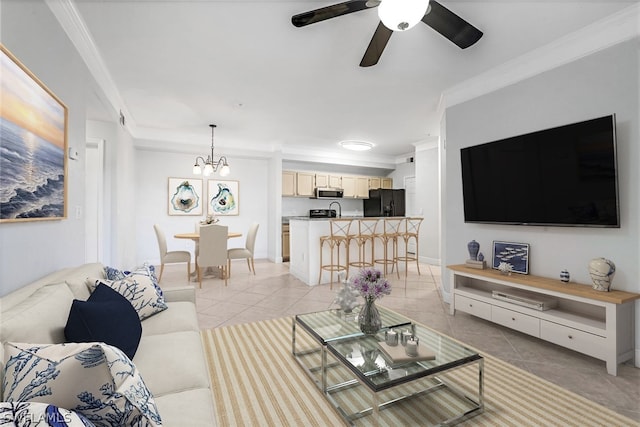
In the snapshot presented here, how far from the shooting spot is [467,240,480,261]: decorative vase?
10.5 ft

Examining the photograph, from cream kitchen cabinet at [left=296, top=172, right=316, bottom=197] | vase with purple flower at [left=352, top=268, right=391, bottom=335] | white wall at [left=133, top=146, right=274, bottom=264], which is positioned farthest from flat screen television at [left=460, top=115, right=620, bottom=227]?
white wall at [left=133, top=146, right=274, bottom=264]

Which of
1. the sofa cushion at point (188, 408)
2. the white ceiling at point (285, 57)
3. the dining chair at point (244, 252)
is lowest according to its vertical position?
the sofa cushion at point (188, 408)

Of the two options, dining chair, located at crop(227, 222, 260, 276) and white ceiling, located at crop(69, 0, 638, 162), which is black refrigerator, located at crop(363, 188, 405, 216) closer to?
white ceiling, located at crop(69, 0, 638, 162)

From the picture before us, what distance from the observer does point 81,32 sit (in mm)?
2383

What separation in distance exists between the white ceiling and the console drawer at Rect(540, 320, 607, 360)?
7.96 feet

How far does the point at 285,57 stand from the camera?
9.22 feet

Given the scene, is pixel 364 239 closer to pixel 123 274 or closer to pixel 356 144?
pixel 356 144

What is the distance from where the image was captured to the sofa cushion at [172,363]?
129 centimetres

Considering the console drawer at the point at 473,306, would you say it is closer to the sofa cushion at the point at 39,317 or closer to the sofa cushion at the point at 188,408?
the sofa cushion at the point at 188,408

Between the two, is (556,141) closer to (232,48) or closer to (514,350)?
(514,350)

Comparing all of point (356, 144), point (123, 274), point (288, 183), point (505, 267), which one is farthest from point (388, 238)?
point (123, 274)

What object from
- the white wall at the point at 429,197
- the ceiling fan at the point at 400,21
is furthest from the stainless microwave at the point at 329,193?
the ceiling fan at the point at 400,21

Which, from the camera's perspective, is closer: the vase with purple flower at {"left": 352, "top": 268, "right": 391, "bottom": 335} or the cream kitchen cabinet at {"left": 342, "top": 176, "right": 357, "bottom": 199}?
the vase with purple flower at {"left": 352, "top": 268, "right": 391, "bottom": 335}

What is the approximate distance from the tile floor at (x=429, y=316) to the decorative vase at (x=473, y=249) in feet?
2.15
